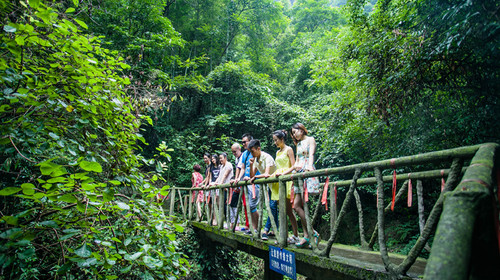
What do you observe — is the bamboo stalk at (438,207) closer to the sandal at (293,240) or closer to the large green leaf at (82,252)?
the sandal at (293,240)

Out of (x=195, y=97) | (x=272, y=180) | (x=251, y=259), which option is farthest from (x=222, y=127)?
(x=272, y=180)

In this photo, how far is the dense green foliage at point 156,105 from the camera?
1.62 metres

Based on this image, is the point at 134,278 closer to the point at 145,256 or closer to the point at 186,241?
the point at 145,256

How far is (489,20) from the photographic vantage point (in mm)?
3041

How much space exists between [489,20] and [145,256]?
4.54 meters

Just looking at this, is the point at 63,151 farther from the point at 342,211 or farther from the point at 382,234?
the point at 382,234

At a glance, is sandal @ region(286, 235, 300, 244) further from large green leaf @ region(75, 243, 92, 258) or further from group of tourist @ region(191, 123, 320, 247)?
large green leaf @ region(75, 243, 92, 258)

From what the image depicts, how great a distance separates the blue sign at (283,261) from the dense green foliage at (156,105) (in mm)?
1258

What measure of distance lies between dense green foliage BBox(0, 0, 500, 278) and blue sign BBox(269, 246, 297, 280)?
126 centimetres

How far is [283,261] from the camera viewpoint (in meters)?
2.97

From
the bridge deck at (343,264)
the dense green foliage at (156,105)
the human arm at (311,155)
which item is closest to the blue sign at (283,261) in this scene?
the bridge deck at (343,264)

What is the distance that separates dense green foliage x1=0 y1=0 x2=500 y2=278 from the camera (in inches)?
63.7

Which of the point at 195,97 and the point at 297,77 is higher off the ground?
the point at 297,77

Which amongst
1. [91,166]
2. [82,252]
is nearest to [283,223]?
[82,252]
